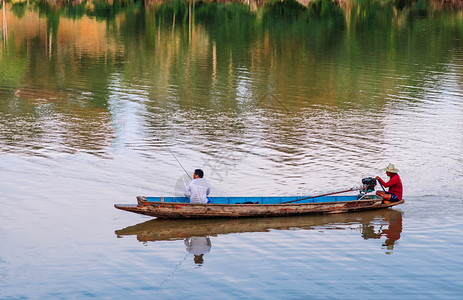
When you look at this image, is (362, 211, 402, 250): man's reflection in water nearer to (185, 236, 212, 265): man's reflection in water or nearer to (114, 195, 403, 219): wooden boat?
(114, 195, 403, 219): wooden boat

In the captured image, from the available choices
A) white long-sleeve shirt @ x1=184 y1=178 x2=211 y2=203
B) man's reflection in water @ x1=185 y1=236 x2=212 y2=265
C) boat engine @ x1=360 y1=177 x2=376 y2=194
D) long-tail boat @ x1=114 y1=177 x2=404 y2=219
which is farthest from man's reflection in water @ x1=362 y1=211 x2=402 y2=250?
white long-sleeve shirt @ x1=184 y1=178 x2=211 y2=203

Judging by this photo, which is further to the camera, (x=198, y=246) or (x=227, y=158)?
(x=227, y=158)

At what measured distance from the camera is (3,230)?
59.5 feet

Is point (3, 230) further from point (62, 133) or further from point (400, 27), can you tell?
point (400, 27)

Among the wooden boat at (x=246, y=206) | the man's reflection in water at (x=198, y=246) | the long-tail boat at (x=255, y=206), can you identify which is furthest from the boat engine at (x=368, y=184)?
the man's reflection in water at (x=198, y=246)

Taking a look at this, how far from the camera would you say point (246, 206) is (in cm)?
1881

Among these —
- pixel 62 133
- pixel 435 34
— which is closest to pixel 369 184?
pixel 62 133

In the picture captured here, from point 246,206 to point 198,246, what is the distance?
204cm

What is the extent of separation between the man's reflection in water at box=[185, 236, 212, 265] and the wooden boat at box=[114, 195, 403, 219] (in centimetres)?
97

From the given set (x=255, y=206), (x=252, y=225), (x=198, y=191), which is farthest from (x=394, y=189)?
(x=198, y=191)

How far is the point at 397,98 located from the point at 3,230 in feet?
77.9

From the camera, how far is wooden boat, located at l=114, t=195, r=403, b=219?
61.0ft

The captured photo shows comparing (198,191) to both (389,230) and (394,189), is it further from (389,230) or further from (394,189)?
(394,189)

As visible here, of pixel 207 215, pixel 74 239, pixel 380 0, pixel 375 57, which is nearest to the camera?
pixel 74 239
